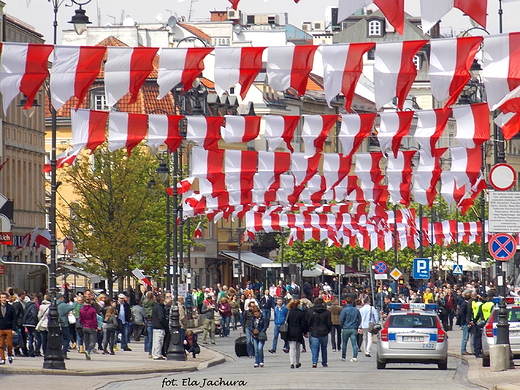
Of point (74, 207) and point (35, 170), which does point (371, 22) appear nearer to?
point (35, 170)

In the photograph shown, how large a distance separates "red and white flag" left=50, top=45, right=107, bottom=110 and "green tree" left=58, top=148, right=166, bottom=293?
32829mm

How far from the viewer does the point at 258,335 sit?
31.0 meters

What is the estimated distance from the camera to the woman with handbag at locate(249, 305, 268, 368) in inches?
1225

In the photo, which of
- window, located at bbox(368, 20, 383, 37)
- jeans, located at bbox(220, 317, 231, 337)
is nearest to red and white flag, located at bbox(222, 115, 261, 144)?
jeans, located at bbox(220, 317, 231, 337)

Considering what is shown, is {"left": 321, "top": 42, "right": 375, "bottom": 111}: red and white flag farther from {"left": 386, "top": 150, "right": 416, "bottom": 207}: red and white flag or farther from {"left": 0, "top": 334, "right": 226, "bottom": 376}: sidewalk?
{"left": 386, "top": 150, "right": 416, "bottom": 207}: red and white flag

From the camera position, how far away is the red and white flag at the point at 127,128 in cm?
2858

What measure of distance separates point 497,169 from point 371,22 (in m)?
96.3

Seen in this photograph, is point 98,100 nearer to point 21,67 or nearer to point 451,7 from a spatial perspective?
point 21,67

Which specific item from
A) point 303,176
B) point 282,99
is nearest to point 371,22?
point 282,99

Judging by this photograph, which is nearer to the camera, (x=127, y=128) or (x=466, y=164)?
(x=127, y=128)

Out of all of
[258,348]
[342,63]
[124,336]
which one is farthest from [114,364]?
[342,63]

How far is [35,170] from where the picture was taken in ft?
224

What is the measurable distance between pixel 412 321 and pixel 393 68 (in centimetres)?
939

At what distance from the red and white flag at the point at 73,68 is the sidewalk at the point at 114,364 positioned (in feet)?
21.8
